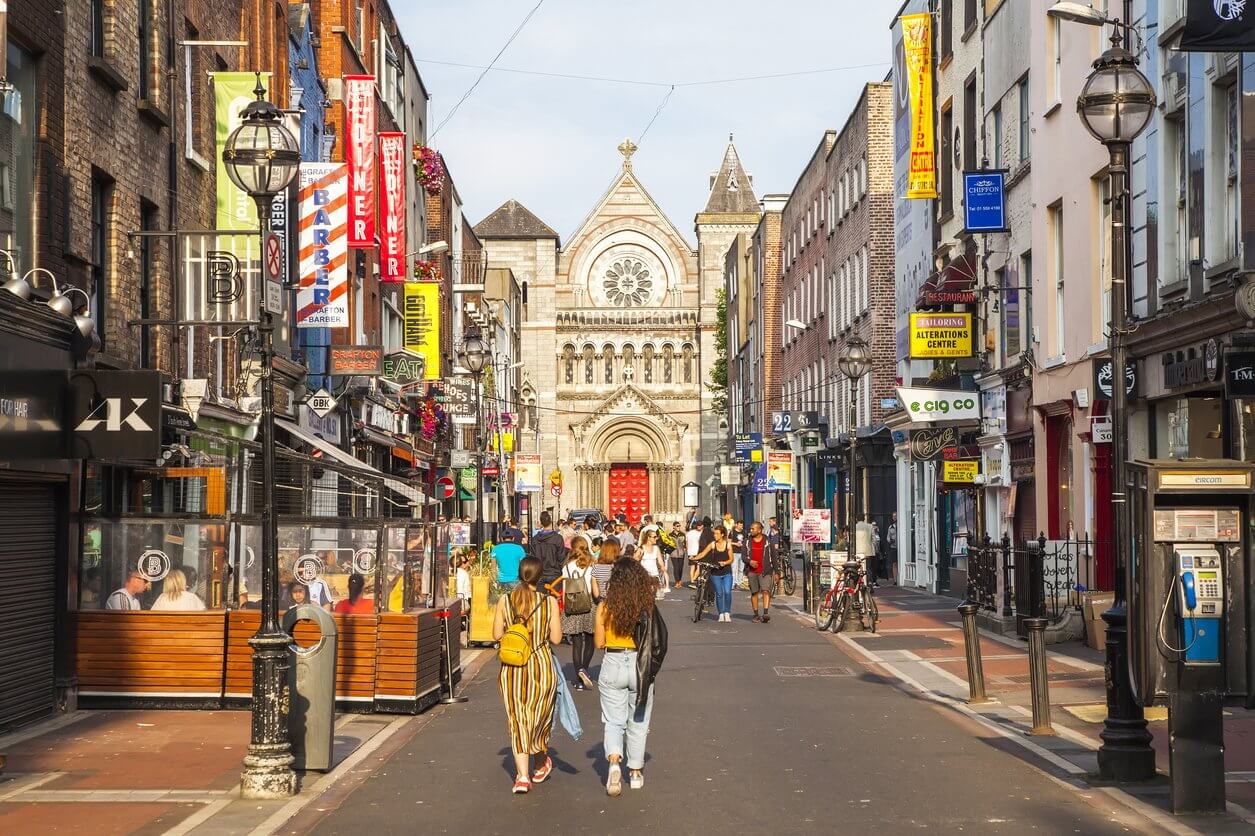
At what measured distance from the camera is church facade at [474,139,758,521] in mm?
90688

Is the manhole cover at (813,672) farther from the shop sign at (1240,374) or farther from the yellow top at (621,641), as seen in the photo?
the yellow top at (621,641)

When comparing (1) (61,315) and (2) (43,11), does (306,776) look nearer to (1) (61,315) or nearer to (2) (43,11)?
(1) (61,315)

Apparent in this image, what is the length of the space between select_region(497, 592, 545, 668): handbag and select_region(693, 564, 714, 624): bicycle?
17251 millimetres

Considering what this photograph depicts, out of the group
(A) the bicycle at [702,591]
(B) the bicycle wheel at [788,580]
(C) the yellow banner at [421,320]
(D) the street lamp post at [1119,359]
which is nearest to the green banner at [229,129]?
(A) the bicycle at [702,591]

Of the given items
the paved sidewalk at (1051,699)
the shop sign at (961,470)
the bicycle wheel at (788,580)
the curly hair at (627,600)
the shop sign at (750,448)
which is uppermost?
the shop sign at (750,448)

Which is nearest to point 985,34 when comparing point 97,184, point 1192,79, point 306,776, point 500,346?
point 1192,79

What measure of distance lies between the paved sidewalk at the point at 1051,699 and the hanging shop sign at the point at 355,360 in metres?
10.1

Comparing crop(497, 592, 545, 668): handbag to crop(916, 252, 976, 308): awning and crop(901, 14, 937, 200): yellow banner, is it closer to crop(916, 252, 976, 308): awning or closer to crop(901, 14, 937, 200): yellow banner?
crop(916, 252, 976, 308): awning

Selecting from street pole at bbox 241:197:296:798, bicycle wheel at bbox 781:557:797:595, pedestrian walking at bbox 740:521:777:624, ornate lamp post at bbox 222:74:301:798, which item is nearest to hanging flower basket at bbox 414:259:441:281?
bicycle wheel at bbox 781:557:797:595

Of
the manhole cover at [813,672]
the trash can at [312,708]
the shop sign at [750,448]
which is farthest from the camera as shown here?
the shop sign at [750,448]

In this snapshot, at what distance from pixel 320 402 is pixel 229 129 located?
25.9ft

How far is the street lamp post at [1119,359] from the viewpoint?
432 inches

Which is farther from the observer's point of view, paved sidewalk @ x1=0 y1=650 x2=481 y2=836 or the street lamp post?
the street lamp post

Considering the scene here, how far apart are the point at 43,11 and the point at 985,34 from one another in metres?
18.8
